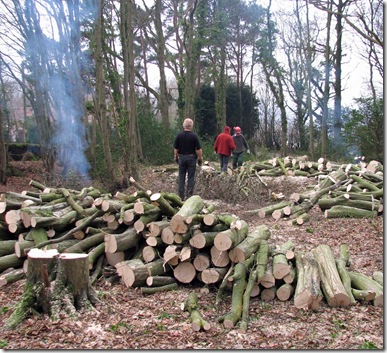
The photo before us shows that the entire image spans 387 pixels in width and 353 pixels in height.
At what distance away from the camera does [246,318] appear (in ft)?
13.2

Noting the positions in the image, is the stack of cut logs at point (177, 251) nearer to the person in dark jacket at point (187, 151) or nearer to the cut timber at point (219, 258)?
the cut timber at point (219, 258)

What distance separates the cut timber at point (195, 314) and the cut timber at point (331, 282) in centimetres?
134

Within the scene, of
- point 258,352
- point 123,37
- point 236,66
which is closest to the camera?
point 258,352

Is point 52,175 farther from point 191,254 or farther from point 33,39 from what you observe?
point 191,254

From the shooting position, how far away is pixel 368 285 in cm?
455

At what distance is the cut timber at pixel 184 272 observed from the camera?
489 cm

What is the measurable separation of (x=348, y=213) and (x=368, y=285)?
4147mm

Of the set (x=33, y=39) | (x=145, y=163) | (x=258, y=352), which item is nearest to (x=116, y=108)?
(x=145, y=163)

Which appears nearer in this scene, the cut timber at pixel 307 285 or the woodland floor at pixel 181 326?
the woodland floor at pixel 181 326

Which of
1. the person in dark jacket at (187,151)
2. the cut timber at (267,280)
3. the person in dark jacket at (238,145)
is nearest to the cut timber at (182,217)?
the cut timber at (267,280)

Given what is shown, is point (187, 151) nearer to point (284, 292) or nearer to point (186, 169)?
point (186, 169)

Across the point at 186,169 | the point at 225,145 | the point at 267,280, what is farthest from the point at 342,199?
the point at 267,280

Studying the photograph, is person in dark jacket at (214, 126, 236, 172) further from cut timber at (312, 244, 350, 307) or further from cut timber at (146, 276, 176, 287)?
cut timber at (146, 276, 176, 287)

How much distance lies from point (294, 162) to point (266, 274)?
9.77 metres
